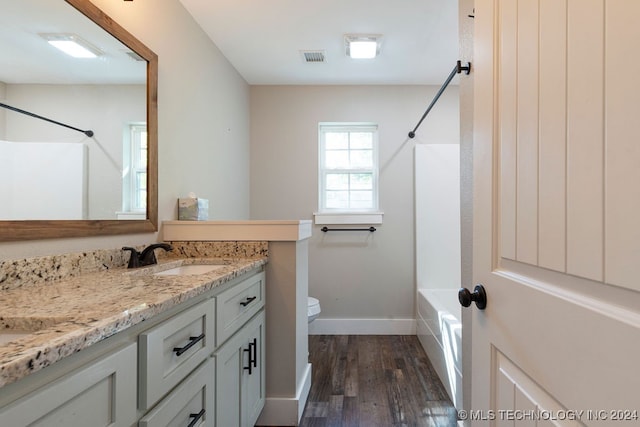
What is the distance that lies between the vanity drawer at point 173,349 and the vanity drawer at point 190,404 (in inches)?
1.1

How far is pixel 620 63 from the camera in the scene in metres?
0.43

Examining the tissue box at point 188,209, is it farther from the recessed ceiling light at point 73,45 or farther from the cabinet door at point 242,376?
the recessed ceiling light at point 73,45

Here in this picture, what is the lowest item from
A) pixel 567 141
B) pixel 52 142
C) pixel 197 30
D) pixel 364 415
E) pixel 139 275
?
Answer: pixel 364 415

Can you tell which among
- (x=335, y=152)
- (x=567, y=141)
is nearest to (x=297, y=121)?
(x=335, y=152)

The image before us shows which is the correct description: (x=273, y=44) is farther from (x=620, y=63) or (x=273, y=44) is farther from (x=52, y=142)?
(x=620, y=63)

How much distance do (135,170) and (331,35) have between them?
1611 millimetres

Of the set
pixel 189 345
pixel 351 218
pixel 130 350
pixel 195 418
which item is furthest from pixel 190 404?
pixel 351 218

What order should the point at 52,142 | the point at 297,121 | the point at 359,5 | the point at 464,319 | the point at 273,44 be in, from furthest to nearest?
the point at 297,121 → the point at 273,44 → the point at 359,5 → the point at 464,319 → the point at 52,142

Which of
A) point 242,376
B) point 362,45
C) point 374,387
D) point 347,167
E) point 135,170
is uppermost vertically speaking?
point 362,45

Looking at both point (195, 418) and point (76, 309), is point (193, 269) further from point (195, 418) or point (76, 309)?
point (76, 309)

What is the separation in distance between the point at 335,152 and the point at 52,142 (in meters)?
2.44

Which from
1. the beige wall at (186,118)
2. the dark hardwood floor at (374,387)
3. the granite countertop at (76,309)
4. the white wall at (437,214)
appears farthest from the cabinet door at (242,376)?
the white wall at (437,214)

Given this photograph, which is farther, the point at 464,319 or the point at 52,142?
the point at 464,319

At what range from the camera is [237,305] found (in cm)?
134
